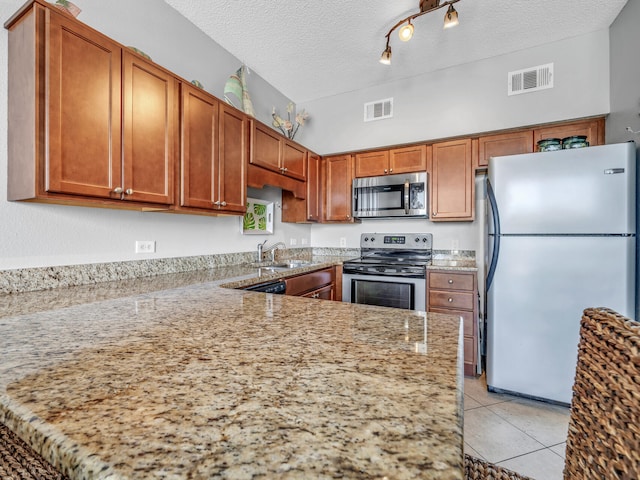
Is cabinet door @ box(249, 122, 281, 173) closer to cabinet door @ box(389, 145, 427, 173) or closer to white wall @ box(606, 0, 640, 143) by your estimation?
cabinet door @ box(389, 145, 427, 173)

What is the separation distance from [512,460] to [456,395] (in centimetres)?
167

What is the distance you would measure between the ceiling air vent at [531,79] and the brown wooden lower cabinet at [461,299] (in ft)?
5.93

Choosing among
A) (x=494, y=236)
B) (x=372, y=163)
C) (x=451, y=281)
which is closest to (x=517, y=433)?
(x=451, y=281)

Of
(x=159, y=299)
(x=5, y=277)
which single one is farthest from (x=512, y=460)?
(x=5, y=277)

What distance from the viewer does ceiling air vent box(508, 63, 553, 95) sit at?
2715mm

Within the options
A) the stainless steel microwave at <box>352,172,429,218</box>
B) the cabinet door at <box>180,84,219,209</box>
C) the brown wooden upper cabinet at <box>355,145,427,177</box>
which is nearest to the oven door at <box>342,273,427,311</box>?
the stainless steel microwave at <box>352,172,429,218</box>

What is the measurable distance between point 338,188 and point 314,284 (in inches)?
55.4

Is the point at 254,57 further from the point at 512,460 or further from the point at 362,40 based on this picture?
the point at 512,460

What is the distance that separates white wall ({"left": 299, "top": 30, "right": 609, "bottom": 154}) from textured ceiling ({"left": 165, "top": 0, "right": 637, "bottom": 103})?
0.36 feet

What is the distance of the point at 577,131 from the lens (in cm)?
263

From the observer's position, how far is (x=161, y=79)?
178 centimetres

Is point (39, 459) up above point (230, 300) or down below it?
below

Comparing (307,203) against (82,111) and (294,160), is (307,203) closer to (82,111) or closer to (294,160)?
(294,160)

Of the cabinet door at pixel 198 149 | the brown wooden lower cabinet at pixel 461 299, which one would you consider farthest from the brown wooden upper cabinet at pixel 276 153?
the brown wooden lower cabinet at pixel 461 299
